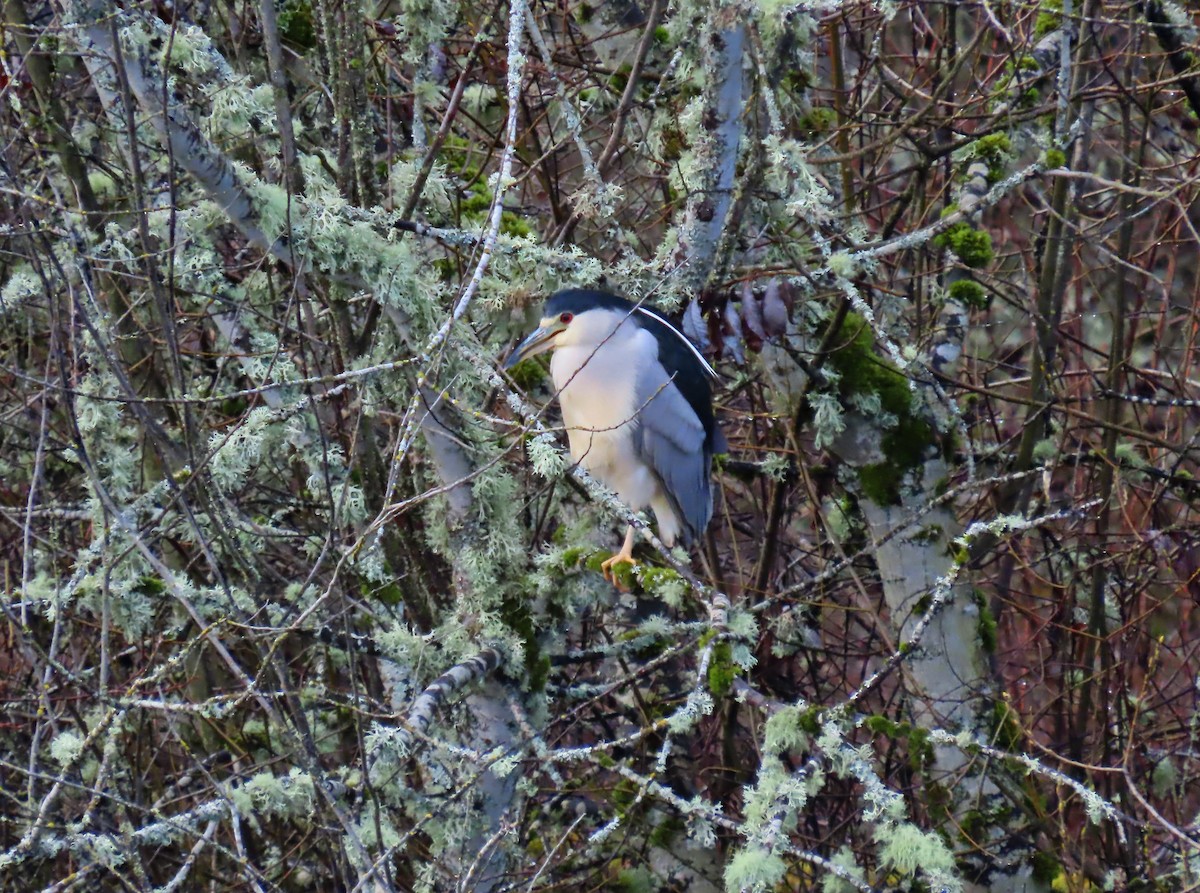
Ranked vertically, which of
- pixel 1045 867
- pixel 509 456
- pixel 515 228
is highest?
pixel 515 228

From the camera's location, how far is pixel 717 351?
8.82 feet

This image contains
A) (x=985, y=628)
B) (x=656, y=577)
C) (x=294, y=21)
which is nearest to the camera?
(x=656, y=577)

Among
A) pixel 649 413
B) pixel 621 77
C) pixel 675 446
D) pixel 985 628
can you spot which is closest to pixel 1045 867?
pixel 985 628

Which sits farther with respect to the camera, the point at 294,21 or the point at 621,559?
the point at 294,21

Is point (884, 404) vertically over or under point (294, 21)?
under

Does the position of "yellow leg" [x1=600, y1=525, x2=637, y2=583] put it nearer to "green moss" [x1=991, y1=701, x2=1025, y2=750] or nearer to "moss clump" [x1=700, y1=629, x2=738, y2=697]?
Answer: "moss clump" [x1=700, y1=629, x2=738, y2=697]

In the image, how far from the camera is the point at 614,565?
3115mm

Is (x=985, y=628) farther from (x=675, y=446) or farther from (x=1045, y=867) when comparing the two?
(x=675, y=446)

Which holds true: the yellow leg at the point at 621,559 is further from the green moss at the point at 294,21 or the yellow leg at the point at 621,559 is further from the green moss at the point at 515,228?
the green moss at the point at 294,21

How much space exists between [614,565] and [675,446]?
65cm

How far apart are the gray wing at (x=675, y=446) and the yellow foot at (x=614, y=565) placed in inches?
10.6

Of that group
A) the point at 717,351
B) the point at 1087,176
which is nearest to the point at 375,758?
the point at 717,351

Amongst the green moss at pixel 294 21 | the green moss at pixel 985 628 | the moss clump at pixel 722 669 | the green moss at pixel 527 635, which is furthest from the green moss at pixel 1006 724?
the green moss at pixel 294 21

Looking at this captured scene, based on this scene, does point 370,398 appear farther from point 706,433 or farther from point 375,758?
point 706,433
